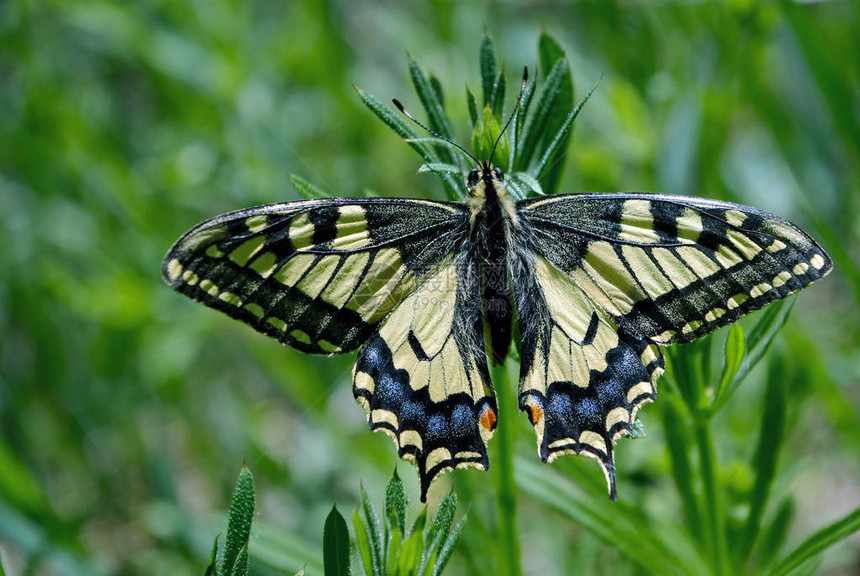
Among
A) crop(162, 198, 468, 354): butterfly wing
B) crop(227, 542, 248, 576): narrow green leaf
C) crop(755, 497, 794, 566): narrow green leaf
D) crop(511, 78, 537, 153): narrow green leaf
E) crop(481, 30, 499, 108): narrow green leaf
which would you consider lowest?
crop(227, 542, 248, 576): narrow green leaf

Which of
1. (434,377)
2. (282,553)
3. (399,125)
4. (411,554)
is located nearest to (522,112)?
(399,125)

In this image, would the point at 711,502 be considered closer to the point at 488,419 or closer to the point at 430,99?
the point at 488,419

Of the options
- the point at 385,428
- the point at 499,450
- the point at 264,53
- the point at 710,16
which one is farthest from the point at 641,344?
the point at 264,53

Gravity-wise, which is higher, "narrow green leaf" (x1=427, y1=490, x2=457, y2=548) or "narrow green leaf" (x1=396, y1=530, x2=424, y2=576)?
"narrow green leaf" (x1=427, y1=490, x2=457, y2=548)

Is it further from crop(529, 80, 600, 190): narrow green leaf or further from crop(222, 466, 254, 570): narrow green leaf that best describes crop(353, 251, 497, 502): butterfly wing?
crop(222, 466, 254, 570): narrow green leaf

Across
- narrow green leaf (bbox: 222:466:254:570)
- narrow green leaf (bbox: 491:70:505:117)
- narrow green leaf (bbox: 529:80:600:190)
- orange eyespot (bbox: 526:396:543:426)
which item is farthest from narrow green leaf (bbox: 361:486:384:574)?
narrow green leaf (bbox: 491:70:505:117)

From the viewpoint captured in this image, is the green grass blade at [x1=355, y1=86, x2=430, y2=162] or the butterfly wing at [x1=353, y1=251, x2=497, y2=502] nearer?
the green grass blade at [x1=355, y1=86, x2=430, y2=162]

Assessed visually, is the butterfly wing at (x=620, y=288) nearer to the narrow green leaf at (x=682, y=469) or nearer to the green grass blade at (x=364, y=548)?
the narrow green leaf at (x=682, y=469)
